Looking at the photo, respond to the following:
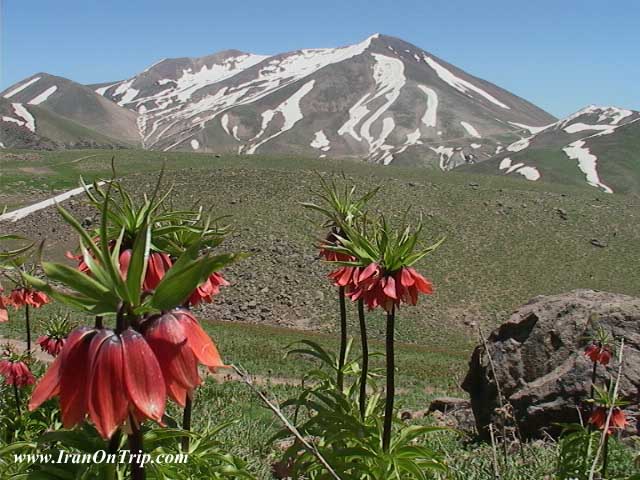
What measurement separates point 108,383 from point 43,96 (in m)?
204

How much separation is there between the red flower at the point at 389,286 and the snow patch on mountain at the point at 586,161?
83.5 meters

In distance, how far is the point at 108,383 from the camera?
1.61 meters

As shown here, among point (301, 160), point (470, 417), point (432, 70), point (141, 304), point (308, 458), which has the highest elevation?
point (432, 70)

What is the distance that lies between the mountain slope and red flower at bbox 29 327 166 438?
375ft

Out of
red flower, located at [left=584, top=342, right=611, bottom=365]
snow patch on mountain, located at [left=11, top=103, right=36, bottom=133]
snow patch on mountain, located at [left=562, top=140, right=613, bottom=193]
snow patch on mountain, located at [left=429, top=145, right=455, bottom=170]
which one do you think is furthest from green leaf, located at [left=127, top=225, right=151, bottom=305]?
snow patch on mountain, located at [left=11, top=103, right=36, bottom=133]

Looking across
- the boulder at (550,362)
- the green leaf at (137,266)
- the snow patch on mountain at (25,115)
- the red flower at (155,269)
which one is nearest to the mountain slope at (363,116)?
the snow patch on mountain at (25,115)

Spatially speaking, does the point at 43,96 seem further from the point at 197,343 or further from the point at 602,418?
the point at 197,343

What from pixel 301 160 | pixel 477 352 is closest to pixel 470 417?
pixel 477 352

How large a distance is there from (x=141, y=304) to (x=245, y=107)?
156628 mm

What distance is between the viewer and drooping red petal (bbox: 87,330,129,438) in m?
1.60

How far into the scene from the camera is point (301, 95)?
162875 millimetres

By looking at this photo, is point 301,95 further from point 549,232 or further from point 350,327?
point 350,327

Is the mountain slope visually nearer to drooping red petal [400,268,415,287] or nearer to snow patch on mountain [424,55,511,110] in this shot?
snow patch on mountain [424,55,511,110]

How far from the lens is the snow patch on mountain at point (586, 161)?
266ft
